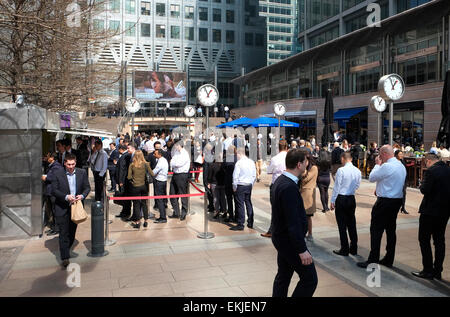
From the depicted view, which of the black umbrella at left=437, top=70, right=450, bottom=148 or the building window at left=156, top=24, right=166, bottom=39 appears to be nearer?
the black umbrella at left=437, top=70, right=450, bottom=148

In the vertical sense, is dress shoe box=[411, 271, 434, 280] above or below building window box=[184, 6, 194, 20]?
below

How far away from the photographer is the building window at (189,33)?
215 ft

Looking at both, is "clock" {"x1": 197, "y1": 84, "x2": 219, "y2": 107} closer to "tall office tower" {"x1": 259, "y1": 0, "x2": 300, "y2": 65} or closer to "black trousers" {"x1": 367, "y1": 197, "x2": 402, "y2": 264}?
"black trousers" {"x1": 367, "y1": 197, "x2": 402, "y2": 264}

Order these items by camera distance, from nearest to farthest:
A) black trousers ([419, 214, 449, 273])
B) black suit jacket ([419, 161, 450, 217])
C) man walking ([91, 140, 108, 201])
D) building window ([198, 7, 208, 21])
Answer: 1. black suit jacket ([419, 161, 450, 217])
2. black trousers ([419, 214, 449, 273])
3. man walking ([91, 140, 108, 201])
4. building window ([198, 7, 208, 21])

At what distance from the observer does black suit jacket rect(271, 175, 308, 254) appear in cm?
385

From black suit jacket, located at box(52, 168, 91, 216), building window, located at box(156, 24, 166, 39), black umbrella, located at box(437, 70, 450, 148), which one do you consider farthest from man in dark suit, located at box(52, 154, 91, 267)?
building window, located at box(156, 24, 166, 39)

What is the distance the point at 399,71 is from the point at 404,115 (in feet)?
11.4

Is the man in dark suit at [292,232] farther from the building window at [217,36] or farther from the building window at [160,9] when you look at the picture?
the building window at [217,36]

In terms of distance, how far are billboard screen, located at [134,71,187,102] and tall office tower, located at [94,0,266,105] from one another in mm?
13990

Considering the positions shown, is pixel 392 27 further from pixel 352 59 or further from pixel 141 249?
pixel 141 249

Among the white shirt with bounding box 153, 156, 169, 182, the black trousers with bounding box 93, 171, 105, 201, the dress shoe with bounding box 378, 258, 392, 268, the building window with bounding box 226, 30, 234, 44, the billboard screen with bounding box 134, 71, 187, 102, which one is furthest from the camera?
the building window with bounding box 226, 30, 234, 44

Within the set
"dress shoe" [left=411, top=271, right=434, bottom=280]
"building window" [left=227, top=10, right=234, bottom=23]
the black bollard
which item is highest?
"building window" [left=227, top=10, right=234, bottom=23]

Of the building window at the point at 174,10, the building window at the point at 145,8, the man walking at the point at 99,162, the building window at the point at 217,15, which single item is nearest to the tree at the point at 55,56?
the man walking at the point at 99,162

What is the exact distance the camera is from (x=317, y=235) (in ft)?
27.2
